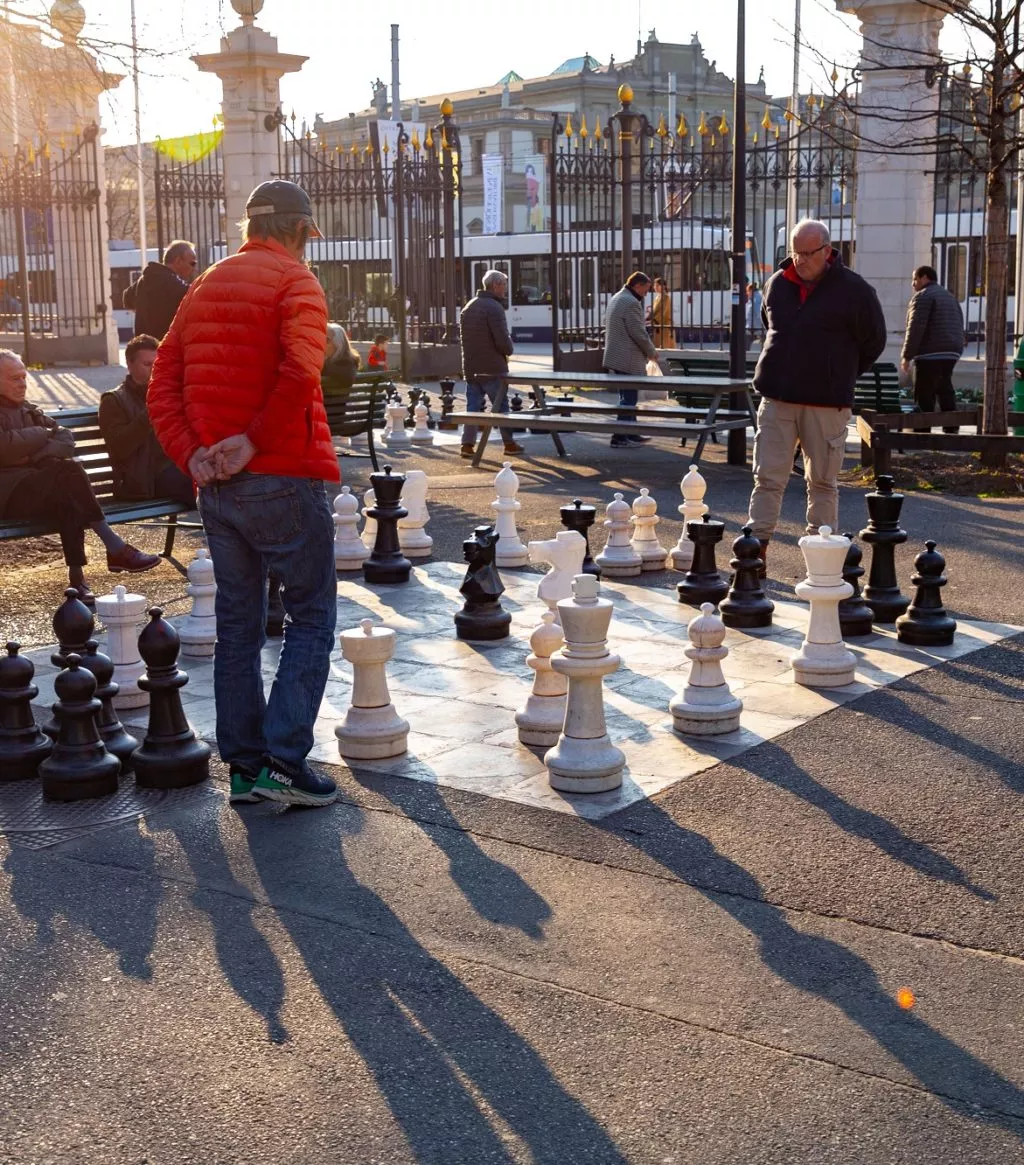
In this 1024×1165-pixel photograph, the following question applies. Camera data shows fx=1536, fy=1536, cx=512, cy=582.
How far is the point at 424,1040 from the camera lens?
141 inches

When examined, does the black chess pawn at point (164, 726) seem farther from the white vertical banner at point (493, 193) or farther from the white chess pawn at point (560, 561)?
the white vertical banner at point (493, 193)

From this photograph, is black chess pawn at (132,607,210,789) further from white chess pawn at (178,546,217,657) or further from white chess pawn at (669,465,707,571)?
white chess pawn at (669,465,707,571)

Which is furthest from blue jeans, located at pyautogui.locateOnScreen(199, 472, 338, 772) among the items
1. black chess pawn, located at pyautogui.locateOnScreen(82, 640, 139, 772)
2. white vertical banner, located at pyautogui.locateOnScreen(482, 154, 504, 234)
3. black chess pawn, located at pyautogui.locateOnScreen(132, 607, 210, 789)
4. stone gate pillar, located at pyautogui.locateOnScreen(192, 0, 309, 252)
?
white vertical banner, located at pyautogui.locateOnScreen(482, 154, 504, 234)

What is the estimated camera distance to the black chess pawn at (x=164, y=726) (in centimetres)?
546

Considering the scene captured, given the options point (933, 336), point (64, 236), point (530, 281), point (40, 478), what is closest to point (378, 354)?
point (64, 236)

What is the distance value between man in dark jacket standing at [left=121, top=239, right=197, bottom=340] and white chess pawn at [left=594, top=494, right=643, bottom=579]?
4202mm

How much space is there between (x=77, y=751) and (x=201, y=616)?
2.21 meters

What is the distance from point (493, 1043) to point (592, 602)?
2.00 metres

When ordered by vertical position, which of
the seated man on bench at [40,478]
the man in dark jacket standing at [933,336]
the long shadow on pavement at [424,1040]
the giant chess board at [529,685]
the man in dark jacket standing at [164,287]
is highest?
the man in dark jacket standing at [164,287]

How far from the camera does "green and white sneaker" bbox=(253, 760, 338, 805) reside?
5.19m

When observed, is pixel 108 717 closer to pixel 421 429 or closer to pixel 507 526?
pixel 507 526

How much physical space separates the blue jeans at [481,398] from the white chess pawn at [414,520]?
5819mm

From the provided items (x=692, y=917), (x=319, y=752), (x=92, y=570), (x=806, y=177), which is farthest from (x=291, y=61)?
(x=692, y=917)

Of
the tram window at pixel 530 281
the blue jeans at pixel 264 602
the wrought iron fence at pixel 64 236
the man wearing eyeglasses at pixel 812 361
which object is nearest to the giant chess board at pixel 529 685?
the blue jeans at pixel 264 602
